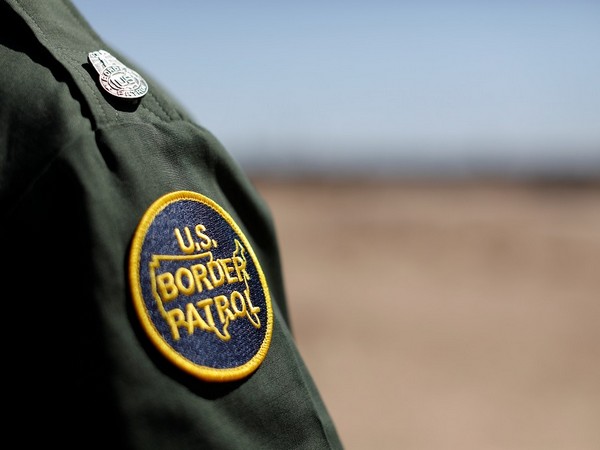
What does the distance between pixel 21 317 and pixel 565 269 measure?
1119 centimetres

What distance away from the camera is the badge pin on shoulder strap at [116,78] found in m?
0.72

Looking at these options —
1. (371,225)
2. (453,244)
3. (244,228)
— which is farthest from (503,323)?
(244,228)

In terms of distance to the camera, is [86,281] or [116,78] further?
[116,78]

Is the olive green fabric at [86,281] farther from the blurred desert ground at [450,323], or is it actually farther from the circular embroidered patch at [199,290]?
the blurred desert ground at [450,323]

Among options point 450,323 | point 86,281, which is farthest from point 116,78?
point 450,323

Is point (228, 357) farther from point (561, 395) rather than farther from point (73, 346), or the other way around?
point (561, 395)

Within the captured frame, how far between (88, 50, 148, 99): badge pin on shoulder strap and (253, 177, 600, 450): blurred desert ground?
194 inches

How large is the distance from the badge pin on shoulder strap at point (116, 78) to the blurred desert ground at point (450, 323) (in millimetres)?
4925

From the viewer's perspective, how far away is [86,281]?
0.61 metres

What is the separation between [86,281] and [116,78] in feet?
0.67

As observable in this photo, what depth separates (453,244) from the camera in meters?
12.7

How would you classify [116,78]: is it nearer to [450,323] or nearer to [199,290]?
[199,290]

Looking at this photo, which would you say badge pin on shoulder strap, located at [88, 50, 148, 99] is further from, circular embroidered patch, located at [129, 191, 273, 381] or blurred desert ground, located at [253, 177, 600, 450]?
blurred desert ground, located at [253, 177, 600, 450]

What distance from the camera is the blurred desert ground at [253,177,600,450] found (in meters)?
5.93
